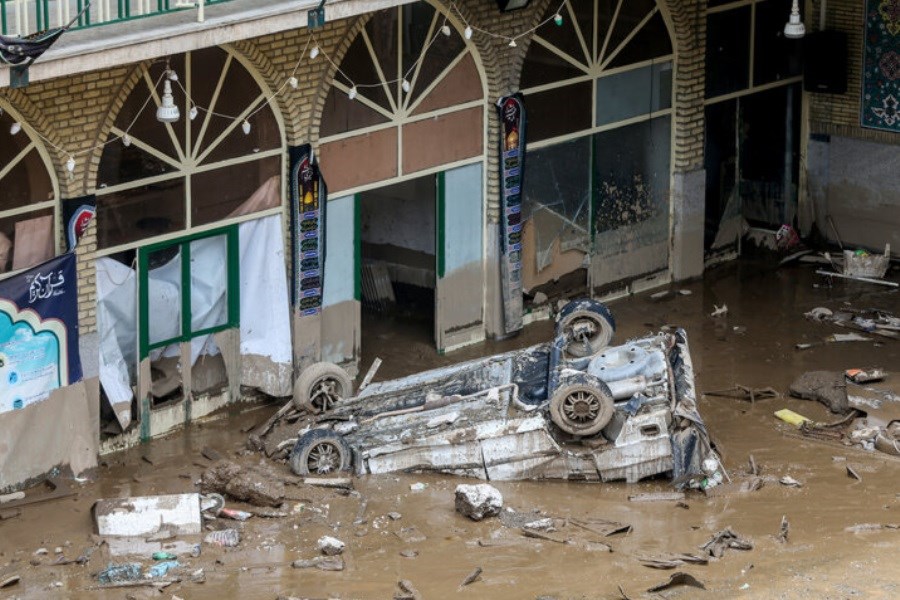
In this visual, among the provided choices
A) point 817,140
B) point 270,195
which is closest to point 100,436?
point 270,195

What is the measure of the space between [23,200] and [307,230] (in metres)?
3.47

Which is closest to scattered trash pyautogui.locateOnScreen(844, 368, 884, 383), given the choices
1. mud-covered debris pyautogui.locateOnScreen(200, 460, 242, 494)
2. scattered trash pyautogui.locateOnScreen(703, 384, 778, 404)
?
scattered trash pyautogui.locateOnScreen(703, 384, 778, 404)

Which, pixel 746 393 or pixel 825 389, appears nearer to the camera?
pixel 825 389

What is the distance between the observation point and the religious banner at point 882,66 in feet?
83.0

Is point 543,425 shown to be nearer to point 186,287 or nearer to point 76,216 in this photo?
point 186,287

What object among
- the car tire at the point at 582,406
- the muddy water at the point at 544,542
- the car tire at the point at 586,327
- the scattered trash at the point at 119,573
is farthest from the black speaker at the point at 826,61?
the scattered trash at the point at 119,573

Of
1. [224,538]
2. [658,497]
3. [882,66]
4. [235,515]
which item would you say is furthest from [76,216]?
[882,66]

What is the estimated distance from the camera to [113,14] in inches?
677

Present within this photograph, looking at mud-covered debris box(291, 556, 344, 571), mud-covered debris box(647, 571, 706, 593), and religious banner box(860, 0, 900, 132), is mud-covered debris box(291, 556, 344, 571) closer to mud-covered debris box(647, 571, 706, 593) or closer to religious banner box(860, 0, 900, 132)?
mud-covered debris box(647, 571, 706, 593)

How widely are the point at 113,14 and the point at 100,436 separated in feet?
13.6

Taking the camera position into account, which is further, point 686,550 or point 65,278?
point 65,278

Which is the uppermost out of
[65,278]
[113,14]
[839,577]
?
[113,14]

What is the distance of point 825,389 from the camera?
20266 millimetres

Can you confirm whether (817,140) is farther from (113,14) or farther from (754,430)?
(113,14)
